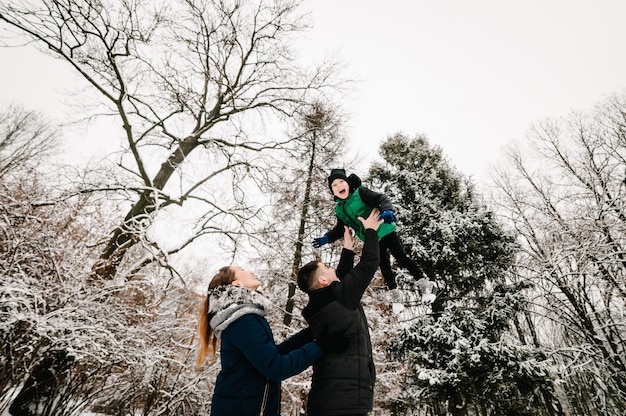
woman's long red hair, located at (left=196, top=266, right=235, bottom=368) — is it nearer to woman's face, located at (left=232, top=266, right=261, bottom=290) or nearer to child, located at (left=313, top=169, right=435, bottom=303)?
woman's face, located at (left=232, top=266, right=261, bottom=290)

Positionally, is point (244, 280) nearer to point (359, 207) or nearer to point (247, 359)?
point (247, 359)

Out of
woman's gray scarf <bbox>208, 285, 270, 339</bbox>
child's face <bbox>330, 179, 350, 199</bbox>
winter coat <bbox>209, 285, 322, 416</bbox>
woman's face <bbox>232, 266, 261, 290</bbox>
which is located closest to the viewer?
winter coat <bbox>209, 285, 322, 416</bbox>

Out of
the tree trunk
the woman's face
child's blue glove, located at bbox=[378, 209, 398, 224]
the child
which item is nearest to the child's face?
the child

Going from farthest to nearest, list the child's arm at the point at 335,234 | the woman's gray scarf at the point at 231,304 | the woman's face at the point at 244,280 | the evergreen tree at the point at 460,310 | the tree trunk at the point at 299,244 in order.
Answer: the evergreen tree at the point at 460,310 → the tree trunk at the point at 299,244 → the child's arm at the point at 335,234 → the woman's face at the point at 244,280 → the woman's gray scarf at the point at 231,304

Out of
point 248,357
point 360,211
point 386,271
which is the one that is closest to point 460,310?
point 386,271

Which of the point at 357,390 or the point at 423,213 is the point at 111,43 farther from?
the point at 423,213

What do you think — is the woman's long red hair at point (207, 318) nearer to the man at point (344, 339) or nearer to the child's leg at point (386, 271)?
the man at point (344, 339)

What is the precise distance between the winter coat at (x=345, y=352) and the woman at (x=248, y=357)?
8 centimetres

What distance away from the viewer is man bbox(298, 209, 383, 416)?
156 cm

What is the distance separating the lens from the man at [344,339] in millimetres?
1564

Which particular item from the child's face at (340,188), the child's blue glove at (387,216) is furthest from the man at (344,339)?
the child's face at (340,188)

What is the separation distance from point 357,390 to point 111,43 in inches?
322

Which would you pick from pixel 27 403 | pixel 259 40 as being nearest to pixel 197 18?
pixel 259 40

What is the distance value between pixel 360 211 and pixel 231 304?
1529 mm
